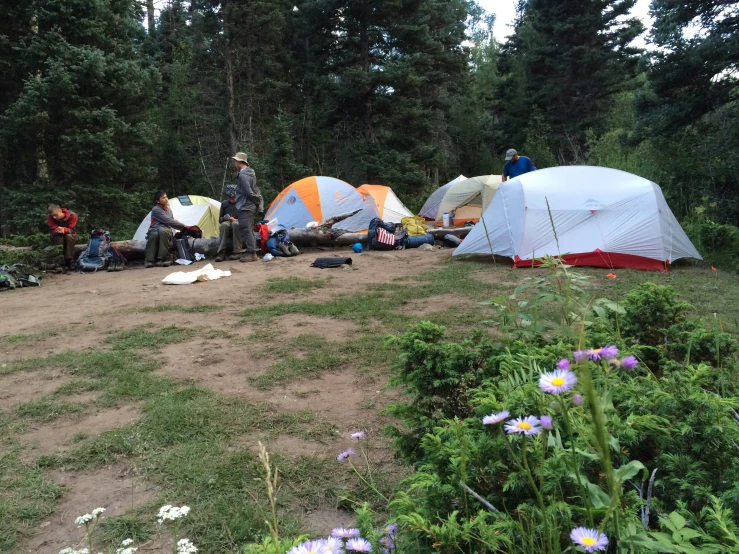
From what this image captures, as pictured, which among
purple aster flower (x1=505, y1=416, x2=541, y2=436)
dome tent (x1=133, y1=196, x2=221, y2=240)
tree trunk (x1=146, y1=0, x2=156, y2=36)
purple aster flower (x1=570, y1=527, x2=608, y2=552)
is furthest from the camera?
tree trunk (x1=146, y1=0, x2=156, y2=36)

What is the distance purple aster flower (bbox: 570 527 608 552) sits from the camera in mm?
684

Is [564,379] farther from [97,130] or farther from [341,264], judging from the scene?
[97,130]

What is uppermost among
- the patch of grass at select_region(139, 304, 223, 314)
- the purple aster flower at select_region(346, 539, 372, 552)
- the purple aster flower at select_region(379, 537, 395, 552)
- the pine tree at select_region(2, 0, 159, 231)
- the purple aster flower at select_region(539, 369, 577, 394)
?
the pine tree at select_region(2, 0, 159, 231)

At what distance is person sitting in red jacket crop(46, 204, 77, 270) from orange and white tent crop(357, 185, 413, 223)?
23.3 feet

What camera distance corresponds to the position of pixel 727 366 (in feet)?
5.84

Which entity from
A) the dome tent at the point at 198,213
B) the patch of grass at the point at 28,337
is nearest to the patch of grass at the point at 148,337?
the patch of grass at the point at 28,337

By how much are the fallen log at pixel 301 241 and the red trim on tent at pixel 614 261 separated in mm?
4200

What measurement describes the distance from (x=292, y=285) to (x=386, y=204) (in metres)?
7.95

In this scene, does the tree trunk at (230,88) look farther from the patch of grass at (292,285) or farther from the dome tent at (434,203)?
the patch of grass at (292,285)

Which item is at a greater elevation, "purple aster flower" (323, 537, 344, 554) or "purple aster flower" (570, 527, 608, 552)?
"purple aster flower" (570, 527, 608, 552)

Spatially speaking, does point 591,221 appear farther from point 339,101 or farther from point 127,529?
point 339,101

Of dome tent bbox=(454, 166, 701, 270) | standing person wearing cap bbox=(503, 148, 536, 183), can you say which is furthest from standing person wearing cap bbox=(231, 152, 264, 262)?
standing person wearing cap bbox=(503, 148, 536, 183)

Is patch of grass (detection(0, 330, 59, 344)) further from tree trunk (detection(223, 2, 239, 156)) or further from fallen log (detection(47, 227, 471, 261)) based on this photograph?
tree trunk (detection(223, 2, 239, 156))

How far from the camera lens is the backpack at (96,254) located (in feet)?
31.2
